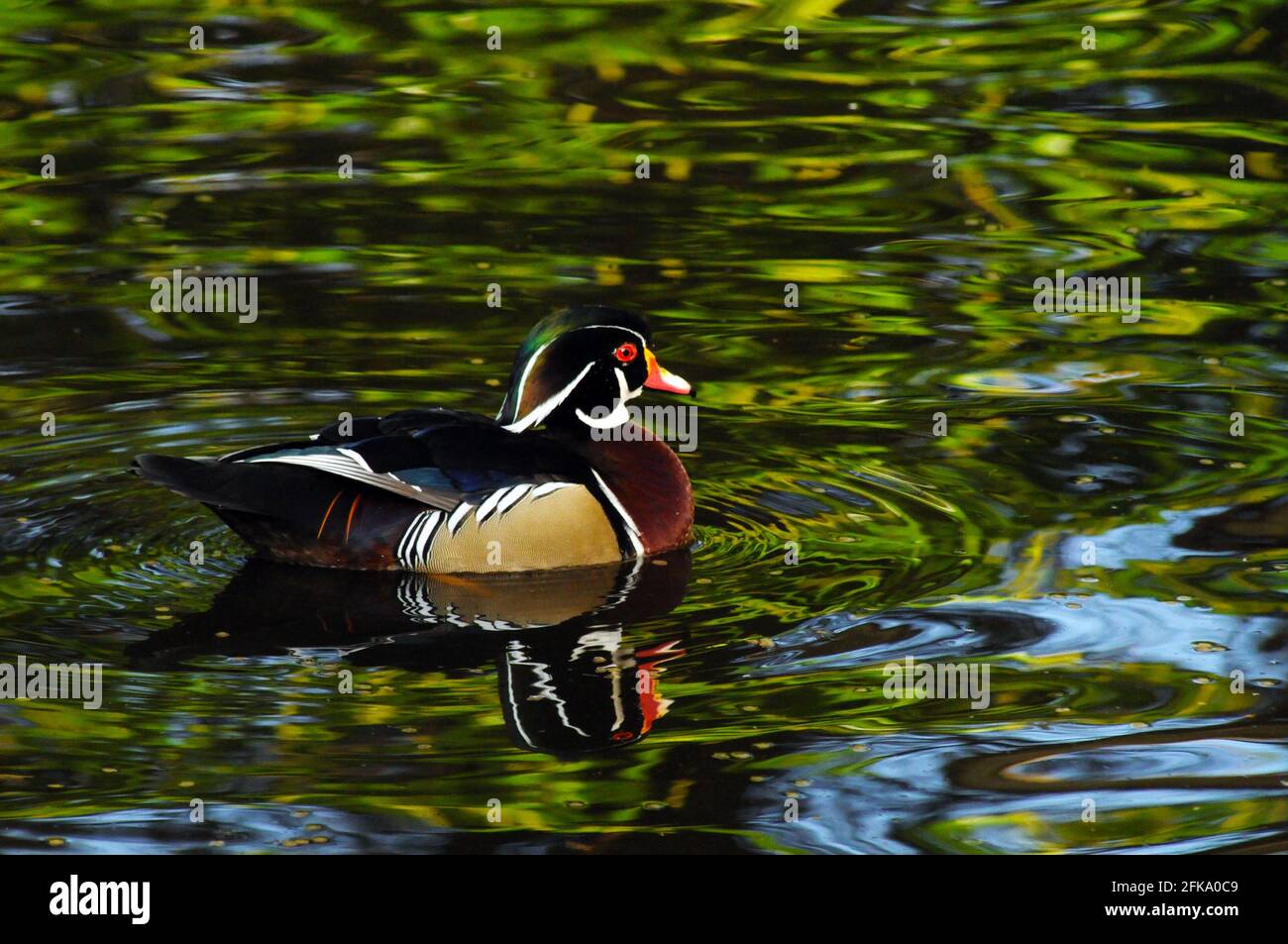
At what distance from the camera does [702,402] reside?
10867mm

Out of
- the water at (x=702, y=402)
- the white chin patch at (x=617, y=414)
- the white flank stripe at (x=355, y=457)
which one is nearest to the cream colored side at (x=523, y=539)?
the water at (x=702, y=402)

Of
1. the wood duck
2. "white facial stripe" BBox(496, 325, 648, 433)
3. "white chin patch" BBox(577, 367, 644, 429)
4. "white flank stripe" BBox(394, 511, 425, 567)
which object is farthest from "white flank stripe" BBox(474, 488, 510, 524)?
"white chin patch" BBox(577, 367, 644, 429)

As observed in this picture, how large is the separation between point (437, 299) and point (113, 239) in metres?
2.21

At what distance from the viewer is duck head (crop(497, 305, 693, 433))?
931 centimetres

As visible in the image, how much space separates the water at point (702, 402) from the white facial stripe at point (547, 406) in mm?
780

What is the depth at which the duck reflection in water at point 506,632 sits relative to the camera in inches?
299

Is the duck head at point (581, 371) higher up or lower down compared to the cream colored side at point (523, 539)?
higher up

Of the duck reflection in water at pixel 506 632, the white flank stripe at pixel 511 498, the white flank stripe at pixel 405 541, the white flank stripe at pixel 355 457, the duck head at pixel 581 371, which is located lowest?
the duck reflection in water at pixel 506 632

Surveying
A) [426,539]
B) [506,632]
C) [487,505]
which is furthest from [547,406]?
[506,632]

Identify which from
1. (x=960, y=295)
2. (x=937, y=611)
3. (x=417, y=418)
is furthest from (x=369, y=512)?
(x=960, y=295)

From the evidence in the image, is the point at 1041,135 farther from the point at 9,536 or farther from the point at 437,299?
the point at 9,536

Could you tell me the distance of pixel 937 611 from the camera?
27.3ft

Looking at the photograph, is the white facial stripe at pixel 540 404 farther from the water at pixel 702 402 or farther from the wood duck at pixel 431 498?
the water at pixel 702 402

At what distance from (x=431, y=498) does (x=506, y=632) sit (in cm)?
87
